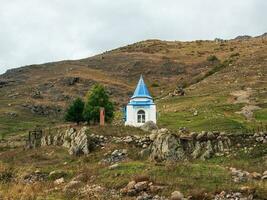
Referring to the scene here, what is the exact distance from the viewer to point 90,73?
94.9 m

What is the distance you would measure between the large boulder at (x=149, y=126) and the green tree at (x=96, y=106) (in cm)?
644

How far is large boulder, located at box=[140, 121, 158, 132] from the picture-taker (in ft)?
127

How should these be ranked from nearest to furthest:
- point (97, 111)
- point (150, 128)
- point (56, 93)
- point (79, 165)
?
point (79, 165), point (150, 128), point (97, 111), point (56, 93)

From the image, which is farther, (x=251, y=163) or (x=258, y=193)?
(x=251, y=163)

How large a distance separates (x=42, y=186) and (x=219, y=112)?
85.0ft

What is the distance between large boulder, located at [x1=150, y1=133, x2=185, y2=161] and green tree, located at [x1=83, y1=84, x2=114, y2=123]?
590 inches

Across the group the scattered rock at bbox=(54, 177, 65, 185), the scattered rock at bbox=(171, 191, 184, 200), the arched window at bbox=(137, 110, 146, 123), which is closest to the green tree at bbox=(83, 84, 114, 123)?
the arched window at bbox=(137, 110, 146, 123)

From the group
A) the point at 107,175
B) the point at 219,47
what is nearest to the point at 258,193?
the point at 107,175

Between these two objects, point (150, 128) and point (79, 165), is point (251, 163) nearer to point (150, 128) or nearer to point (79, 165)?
point (79, 165)

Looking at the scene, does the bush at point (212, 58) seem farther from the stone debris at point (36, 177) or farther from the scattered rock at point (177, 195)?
the scattered rock at point (177, 195)

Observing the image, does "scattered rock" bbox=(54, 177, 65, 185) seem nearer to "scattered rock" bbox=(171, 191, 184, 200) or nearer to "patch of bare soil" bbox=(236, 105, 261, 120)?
"scattered rock" bbox=(171, 191, 184, 200)

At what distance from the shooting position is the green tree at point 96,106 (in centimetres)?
4541

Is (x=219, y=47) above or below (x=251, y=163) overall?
above

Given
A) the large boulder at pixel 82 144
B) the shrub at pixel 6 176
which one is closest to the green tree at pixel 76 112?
the large boulder at pixel 82 144
